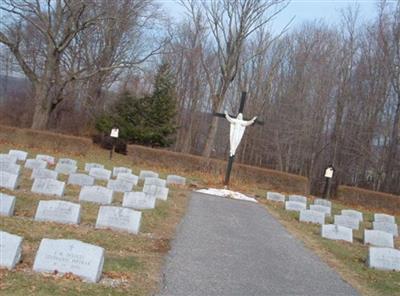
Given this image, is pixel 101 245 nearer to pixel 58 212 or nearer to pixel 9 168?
pixel 58 212

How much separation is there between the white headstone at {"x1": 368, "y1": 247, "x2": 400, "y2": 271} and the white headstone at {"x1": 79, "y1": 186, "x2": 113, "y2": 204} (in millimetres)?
5713

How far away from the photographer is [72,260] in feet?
17.9

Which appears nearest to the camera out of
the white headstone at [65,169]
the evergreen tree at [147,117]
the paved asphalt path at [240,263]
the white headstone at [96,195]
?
the paved asphalt path at [240,263]

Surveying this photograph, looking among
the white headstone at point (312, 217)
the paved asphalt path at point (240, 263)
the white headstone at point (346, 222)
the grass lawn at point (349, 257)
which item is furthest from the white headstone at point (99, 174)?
the white headstone at point (346, 222)

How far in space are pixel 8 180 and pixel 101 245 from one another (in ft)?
17.4

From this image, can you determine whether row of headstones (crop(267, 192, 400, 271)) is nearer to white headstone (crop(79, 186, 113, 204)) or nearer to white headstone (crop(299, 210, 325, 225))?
white headstone (crop(299, 210, 325, 225))

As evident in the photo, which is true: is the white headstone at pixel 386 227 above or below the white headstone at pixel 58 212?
above

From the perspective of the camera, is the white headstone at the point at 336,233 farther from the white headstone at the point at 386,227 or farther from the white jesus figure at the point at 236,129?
the white jesus figure at the point at 236,129

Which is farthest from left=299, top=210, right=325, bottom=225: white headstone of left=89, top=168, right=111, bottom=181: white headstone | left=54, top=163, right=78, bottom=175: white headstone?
left=54, top=163, right=78, bottom=175: white headstone

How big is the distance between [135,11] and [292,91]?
15.6 m

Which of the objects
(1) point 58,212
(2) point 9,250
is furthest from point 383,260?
(2) point 9,250

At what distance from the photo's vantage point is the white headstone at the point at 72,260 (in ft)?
17.8

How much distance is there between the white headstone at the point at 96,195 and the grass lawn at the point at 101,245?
293 mm

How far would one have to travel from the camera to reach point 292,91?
38.8 metres
